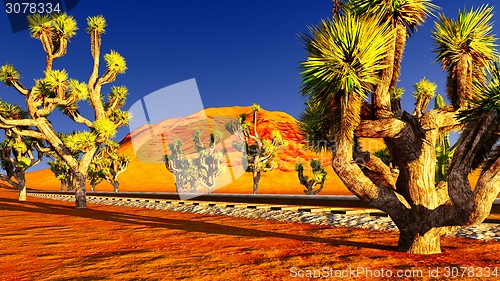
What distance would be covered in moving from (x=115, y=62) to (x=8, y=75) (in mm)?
6652

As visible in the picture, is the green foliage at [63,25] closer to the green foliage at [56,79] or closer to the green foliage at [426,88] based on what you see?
the green foliage at [56,79]

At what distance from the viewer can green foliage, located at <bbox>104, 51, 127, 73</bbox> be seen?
71.6 feet

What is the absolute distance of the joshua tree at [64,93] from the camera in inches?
827

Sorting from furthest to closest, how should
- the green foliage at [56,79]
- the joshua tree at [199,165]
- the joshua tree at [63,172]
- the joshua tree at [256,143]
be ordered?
the joshua tree at [63,172], the joshua tree at [199,165], the joshua tree at [256,143], the green foliage at [56,79]

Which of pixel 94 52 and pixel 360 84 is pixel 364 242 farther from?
pixel 94 52

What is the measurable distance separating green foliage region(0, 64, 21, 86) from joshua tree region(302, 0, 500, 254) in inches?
835

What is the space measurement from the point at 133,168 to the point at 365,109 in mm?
94107

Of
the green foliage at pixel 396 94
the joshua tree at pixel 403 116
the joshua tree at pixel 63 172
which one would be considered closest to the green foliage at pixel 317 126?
the joshua tree at pixel 403 116

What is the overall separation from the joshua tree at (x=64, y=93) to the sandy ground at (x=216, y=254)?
10717mm

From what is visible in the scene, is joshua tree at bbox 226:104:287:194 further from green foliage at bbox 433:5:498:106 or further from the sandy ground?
green foliage at bbox 433:5:498:106

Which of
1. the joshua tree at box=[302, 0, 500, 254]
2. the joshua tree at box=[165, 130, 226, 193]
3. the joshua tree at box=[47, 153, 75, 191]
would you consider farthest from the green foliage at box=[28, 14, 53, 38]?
the joshua tree at box=[47, 153, 75, 191]

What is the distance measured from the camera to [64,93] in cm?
2131

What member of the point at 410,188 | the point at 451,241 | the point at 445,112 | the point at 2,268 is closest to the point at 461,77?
the point at 445,112

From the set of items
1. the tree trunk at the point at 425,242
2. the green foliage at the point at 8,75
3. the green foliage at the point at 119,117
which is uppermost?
the green foliage at the point at 8,75
